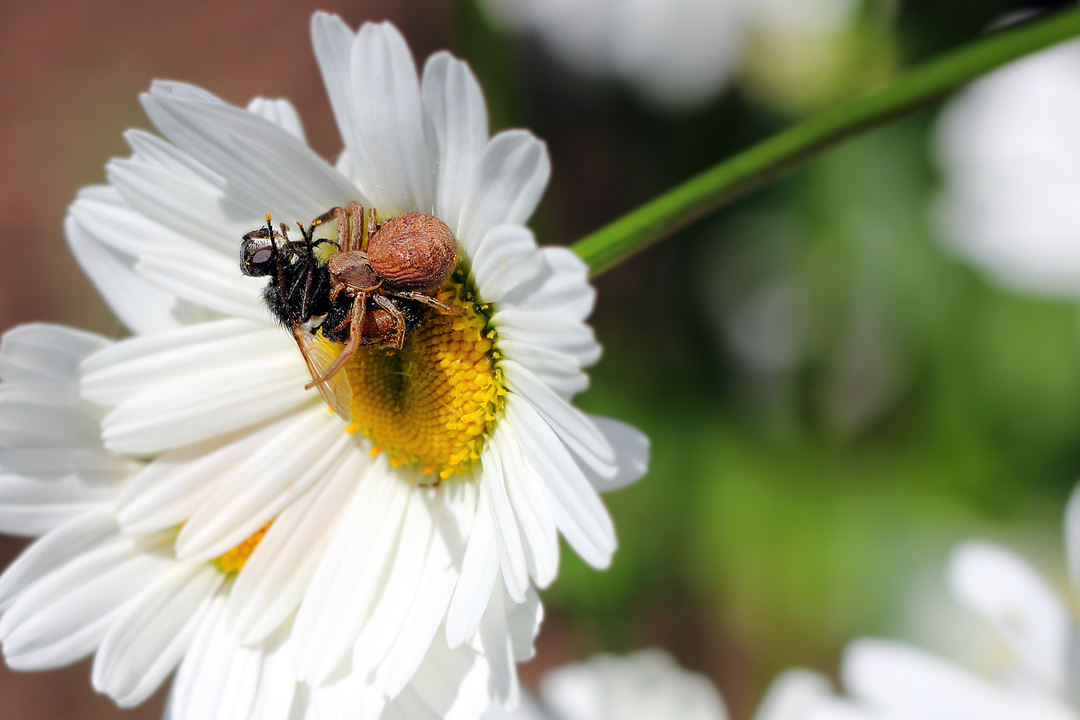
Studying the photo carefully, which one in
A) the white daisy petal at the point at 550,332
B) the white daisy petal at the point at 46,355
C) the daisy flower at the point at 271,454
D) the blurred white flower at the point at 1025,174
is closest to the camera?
the white daisy petal at the point at 550,332

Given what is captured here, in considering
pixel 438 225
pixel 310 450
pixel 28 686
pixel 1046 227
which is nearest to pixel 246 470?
pixel 310 450

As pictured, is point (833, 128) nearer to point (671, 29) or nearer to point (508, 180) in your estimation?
point (508, 180)

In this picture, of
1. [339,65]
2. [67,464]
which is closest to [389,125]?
[339,65]

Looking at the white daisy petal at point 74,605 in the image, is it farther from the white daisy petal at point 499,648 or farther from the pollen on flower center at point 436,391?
the white daisy petal at point 499,648

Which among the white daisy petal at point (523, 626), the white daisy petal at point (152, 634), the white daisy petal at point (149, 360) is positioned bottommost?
the white daisy petal at point (152, 634)

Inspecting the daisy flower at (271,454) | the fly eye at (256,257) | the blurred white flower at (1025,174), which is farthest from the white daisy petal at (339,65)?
the blurred white flower at (1025,174)
